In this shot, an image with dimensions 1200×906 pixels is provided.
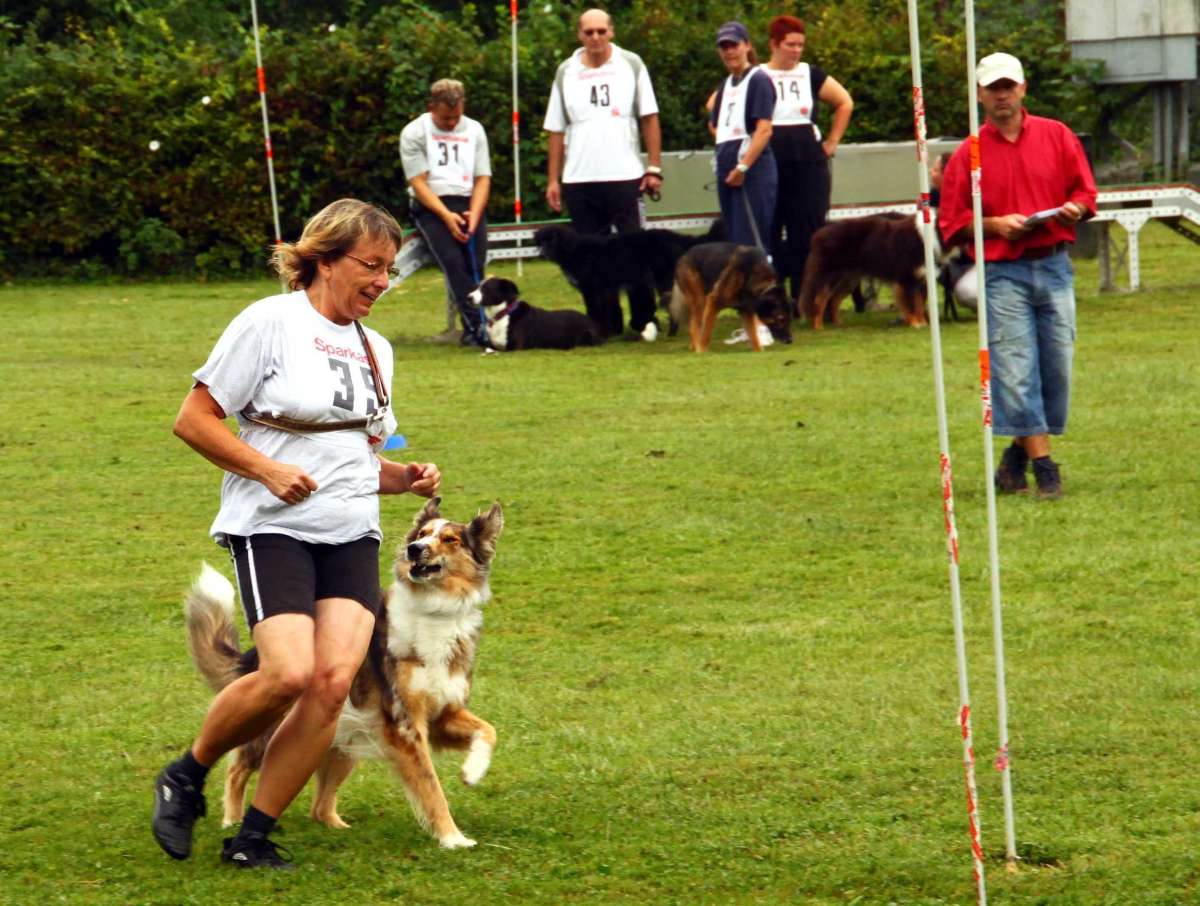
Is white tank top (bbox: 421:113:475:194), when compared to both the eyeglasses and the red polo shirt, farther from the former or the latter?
the eyeglasses

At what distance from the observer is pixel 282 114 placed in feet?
72.5

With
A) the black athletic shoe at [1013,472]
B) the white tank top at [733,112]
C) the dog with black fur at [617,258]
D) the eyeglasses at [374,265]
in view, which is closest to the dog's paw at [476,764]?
the eyeglasses at [374,265]

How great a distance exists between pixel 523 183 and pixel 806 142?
25.6 feet

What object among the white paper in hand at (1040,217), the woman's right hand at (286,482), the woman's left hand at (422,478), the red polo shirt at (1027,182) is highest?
the red polo shirt at (1027,182)

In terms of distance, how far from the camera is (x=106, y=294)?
68.6 ft

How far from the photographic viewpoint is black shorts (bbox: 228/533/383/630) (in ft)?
15.4

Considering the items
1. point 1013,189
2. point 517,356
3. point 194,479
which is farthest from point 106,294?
point 1013,189

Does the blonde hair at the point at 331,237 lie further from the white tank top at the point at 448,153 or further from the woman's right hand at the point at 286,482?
the white tank top at the point at 448,153

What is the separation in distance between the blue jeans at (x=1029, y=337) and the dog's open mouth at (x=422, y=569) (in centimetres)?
452

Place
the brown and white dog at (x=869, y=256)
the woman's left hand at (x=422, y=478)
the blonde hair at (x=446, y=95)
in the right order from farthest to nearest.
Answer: the brown and white dog at (x=869, y=256) < the blonde hair at (x=446, y=95) < the woman's left hand at (x=422, y=478)

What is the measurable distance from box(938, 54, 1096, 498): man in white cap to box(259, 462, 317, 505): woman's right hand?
517 centimetres

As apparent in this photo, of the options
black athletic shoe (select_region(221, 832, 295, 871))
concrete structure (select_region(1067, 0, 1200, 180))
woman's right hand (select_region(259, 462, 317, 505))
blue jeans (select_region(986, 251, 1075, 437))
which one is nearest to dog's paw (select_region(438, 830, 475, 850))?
black athletic shoe (select_region(221, 832, 295, 871))

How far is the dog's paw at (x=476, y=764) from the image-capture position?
17.3 feet

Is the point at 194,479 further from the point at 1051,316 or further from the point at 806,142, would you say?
the point at 806,142
